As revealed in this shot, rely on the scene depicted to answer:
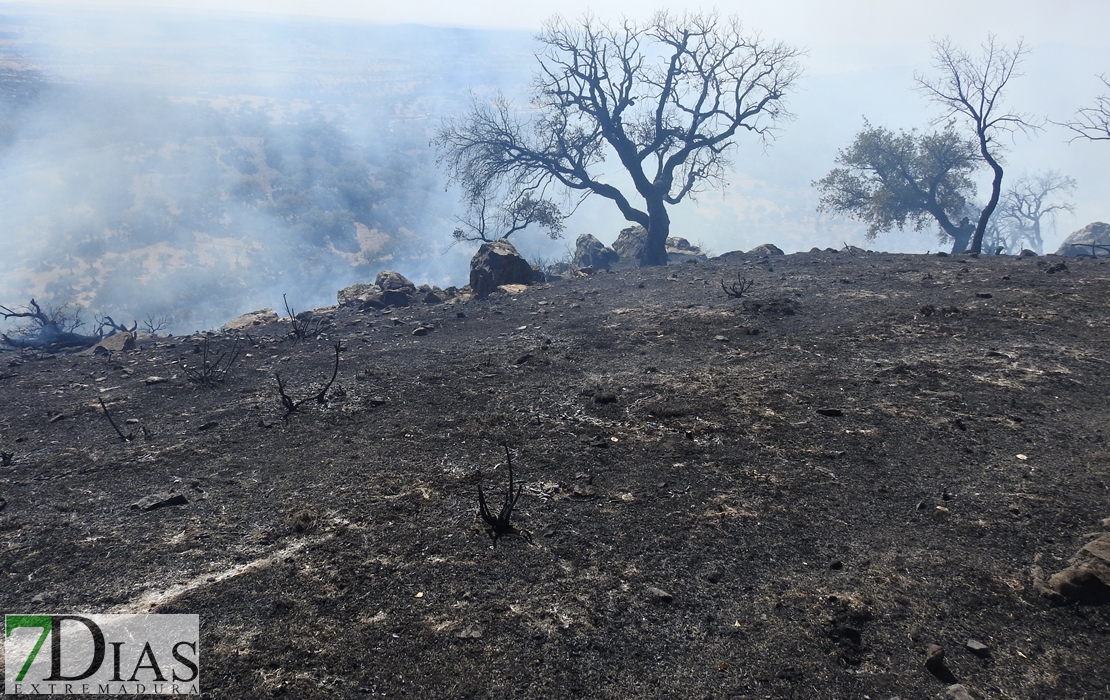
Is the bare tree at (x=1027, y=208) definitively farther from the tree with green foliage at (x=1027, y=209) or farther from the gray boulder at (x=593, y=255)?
the gray boulder at (x=593, y=255)

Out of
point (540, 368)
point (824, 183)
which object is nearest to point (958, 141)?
point (824, 183)

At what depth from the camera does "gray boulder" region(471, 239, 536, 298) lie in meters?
12.8

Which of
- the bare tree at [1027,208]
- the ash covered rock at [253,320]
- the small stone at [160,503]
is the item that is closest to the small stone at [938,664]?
the small stone at [160,503]

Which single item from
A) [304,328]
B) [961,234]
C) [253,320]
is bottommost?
[304,328]

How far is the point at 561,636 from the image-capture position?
289 centimetres

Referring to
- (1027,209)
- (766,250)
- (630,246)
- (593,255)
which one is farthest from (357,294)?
(1027,209)

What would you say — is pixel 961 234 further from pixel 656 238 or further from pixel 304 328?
pixel 304 328

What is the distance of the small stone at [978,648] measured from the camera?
261cm

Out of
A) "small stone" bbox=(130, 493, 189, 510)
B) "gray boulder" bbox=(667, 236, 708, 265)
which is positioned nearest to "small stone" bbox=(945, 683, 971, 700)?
"small stone" bbox=(130, 493, 189, 510)

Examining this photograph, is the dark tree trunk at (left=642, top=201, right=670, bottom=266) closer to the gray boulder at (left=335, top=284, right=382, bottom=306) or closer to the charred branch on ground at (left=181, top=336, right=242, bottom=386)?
the gray boulder at (left=335, top=284, right=382, bottom=306)

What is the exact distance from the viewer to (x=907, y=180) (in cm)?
2472

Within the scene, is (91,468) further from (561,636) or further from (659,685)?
(659,685)

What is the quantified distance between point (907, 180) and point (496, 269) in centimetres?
2064

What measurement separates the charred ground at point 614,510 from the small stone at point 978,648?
0.08ft
